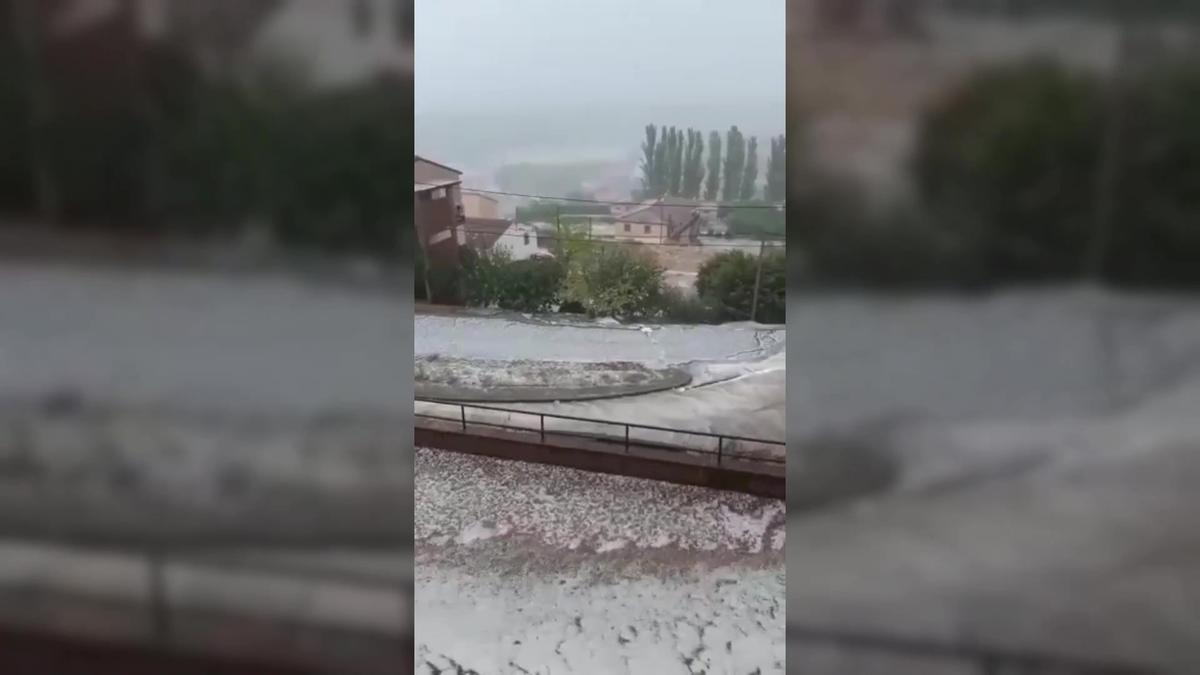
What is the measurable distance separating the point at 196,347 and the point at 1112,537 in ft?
3.36

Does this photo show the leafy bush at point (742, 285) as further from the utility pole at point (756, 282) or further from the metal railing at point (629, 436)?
the metal railing at point (629, 436)

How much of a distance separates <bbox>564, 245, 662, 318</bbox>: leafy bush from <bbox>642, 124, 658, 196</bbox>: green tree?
263 millimetres

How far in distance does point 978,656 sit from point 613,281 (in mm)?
2398

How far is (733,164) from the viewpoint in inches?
119

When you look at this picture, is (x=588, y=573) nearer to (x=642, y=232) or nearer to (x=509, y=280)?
(x=509, y=280)

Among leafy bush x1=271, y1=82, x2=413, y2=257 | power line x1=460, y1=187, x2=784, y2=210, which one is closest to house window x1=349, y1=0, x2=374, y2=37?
leafy bush x1=271, y1=82, x2=413, y2=257

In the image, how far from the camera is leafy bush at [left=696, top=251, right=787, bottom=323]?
3.10 metres

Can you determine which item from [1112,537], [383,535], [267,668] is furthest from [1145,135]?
[267,668]

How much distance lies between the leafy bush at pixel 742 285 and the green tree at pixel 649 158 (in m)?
0.36

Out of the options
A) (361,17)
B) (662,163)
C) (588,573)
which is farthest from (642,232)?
(361,17)

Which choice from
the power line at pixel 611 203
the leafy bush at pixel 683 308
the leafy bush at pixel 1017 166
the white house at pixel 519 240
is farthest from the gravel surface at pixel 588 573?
the leafy bush at pixel 1017 166

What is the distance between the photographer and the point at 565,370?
339 cm

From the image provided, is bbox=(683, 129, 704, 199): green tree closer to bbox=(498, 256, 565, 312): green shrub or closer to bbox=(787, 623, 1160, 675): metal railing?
bbox=(498, 256, 565, 312): green shrub

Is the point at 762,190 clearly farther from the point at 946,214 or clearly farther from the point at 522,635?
the point at 946,214
